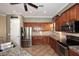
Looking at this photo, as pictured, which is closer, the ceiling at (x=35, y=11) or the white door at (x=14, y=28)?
the ceiling at (x=35, y=11)

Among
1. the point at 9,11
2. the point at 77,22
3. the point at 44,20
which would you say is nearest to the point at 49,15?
the point at 44,20


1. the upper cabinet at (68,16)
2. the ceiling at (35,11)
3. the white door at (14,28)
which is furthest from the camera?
the white door at (14,28)

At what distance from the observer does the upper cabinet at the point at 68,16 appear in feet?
8.31

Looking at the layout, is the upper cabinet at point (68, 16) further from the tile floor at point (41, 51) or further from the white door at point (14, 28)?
the white door at point (14, 28)

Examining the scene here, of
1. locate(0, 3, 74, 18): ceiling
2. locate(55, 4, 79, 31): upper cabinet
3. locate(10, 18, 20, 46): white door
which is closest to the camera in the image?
locate(55, 4, 79, 31): upper cabinet

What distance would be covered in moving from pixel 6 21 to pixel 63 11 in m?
1.67

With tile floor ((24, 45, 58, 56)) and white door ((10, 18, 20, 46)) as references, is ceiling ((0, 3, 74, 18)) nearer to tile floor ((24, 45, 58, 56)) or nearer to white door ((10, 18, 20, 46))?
white door ((10, 18, 20, 46))

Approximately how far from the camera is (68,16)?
3.06m

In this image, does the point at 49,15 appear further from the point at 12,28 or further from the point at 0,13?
the point at 0,13

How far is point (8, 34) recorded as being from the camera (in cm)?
331

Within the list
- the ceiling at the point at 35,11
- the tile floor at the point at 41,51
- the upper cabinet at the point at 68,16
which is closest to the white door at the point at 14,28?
the ceiling at the point at 35,11

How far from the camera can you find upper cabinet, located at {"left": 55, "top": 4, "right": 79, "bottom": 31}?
2533 millimetres

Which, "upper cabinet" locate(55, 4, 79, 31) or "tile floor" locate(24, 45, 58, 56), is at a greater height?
"upper cabinet" locate(55, 4, 79, 31)

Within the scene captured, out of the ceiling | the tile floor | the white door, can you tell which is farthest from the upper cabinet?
the white door
